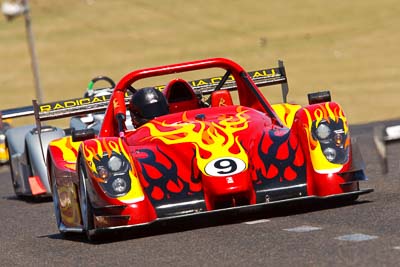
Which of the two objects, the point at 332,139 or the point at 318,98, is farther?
the point at 318,98

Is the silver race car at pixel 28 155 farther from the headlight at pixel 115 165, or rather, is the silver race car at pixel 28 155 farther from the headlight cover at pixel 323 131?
the headlight cover at pixel 323 131

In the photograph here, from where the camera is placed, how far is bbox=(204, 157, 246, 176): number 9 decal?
8648mm

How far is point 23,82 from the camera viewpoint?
121 feet

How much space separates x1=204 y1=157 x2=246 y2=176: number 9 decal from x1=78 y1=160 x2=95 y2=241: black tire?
34.6 inches

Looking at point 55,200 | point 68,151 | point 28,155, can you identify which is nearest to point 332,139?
point 68,151

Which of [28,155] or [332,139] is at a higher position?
[332,139]

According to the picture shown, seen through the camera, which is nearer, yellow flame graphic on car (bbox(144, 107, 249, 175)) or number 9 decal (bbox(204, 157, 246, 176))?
number 9 decal (bbox(204, 157, 246, 176))

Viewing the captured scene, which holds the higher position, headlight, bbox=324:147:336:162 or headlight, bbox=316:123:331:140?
headlight, bbox=316:123:331:140

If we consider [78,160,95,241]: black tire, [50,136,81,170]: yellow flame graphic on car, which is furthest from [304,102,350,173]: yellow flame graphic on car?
[50,136,81,170]: yellow flame graphic on car

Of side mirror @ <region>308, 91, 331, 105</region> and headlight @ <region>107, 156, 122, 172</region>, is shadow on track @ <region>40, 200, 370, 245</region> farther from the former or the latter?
side mirror @ <region>308, 91, 331, 105</region>

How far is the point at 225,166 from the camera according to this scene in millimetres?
8695

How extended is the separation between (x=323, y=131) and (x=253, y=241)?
5.14ft

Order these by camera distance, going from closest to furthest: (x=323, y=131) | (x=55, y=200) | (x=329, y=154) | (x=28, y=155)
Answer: (x=329, y=154), (x=323, y=131), (x=55, y=200), (x=28, y=155)

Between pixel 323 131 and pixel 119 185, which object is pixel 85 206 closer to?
pixel 119 185
